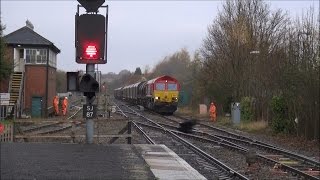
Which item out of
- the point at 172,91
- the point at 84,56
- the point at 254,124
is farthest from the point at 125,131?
the point at 172,91

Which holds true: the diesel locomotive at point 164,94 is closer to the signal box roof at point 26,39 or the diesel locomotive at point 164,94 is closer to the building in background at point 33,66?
the building in background at point 33,66

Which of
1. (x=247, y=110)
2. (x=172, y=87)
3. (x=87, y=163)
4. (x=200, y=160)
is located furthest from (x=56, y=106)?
(x=87, y=163)

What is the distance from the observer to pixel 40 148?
13.7 meters

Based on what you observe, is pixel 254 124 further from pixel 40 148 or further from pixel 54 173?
pixel 54 173

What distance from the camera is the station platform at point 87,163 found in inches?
392

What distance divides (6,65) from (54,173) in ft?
97.3

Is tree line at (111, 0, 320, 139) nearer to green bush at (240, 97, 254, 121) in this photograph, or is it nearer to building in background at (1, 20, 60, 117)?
green bush at (240, 97, 254, 121)

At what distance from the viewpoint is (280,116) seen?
88.9 ft

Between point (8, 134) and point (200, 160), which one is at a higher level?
point (8, 134)

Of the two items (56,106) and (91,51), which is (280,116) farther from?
(56,106)

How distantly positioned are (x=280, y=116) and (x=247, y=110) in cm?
928

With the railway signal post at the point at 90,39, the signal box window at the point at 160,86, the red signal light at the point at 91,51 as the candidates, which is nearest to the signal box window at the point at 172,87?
the signal box window at the point at 160,86

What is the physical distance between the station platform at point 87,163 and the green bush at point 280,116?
43.4 ft

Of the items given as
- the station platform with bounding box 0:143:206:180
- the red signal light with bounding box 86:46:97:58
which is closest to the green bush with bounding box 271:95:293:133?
the station platform with bounding box 0:143:206:180
